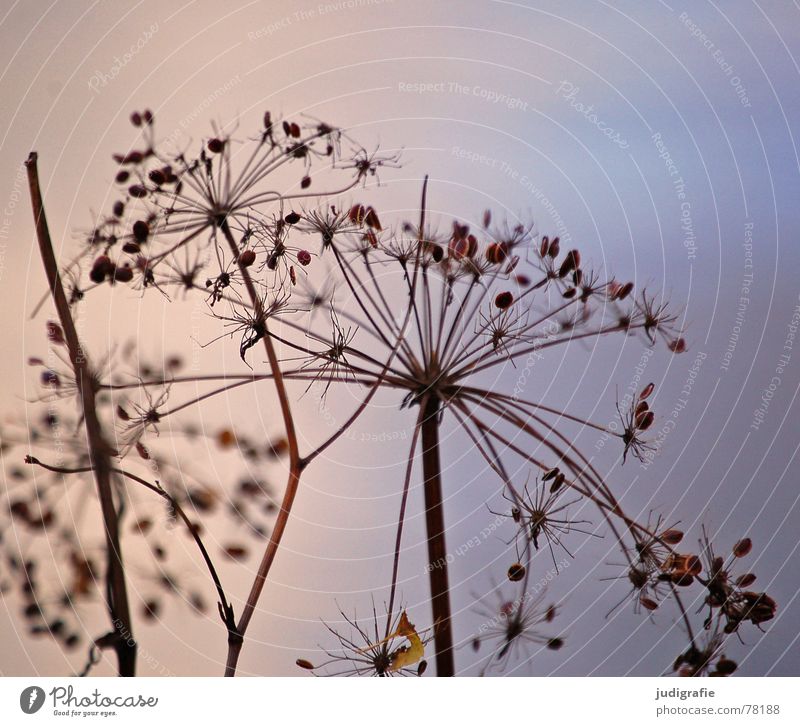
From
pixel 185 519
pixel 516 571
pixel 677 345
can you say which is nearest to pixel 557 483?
pixel 516 571

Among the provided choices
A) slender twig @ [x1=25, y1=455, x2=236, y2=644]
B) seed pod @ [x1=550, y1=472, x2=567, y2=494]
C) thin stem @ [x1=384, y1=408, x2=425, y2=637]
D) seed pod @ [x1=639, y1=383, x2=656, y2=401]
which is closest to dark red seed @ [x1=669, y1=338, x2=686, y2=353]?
seed pod @ [x1=639, y1=383, x2=656, y2=401]

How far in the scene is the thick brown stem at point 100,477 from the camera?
79 centimetres

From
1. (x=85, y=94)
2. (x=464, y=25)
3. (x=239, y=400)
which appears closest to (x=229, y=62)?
(x=85, y=94)

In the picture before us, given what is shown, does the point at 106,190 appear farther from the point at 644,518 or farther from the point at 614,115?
the point at 644,518

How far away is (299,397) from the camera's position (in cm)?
79

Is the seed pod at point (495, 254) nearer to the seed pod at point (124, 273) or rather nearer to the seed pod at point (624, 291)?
the seed pod at point (624, 291)

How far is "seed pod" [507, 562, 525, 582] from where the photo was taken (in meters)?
0.80

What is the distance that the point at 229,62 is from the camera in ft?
2.70

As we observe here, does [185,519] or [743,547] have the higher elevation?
[185,519]

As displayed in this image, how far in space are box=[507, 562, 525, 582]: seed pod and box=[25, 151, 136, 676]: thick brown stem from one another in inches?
16.0

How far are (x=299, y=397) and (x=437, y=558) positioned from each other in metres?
0.23

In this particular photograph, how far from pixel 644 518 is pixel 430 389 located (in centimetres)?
28

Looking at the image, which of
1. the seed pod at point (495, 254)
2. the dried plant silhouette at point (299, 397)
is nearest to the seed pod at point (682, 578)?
the dried plant silhouette at point (299, 397)

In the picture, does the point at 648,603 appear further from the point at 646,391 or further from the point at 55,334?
the point at 55,334
